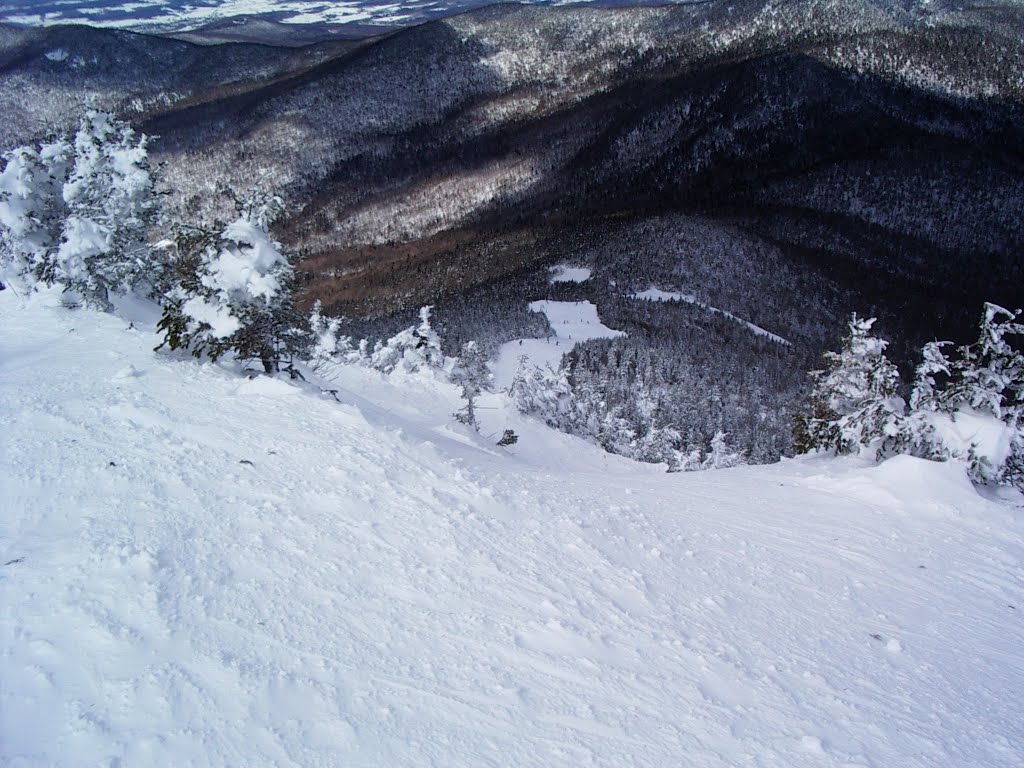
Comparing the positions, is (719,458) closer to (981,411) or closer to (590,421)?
(590,421)

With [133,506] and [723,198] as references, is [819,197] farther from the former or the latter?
[133,506]

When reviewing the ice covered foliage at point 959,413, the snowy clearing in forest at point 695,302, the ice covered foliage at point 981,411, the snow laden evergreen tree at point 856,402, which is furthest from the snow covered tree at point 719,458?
the snowy clearing in forest at point 695,302

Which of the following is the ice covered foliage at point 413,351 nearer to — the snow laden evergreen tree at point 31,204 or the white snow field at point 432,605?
the snow laden evergreen tree at point 31,204

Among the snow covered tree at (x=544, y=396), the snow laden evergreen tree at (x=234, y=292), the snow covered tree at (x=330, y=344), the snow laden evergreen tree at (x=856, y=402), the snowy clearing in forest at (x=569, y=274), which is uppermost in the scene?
the snow laden evergreen tree at (x=234, y=292)

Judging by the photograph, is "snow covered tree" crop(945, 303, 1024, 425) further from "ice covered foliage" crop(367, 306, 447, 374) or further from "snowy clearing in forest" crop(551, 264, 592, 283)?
"snowy clearing in forest" crop(551, 264, 592, 283)

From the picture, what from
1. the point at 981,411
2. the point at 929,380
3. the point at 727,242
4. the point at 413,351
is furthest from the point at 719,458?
the point at 727,242

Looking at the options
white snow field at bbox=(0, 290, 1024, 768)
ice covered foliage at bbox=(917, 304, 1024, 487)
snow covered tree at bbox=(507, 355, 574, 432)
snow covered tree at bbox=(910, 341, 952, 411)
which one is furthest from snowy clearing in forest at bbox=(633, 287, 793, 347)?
white snow field at bbox=(0, 290, 1024, 768)
